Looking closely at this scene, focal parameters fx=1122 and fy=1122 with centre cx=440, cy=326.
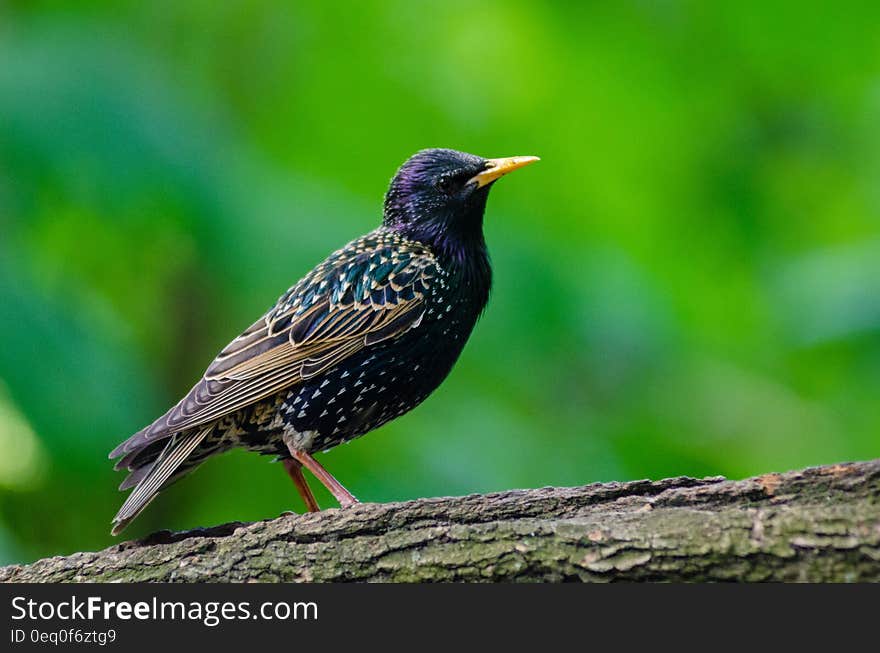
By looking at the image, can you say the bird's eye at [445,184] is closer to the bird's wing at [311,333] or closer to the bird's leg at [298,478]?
the bird's wing at [311,333]

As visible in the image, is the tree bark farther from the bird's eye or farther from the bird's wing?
the bird's eye

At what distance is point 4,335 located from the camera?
186 inches

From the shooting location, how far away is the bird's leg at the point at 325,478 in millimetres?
4520

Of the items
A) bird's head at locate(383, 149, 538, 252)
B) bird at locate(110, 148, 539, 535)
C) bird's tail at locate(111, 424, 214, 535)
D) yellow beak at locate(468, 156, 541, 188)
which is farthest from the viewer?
bird's head at locate(383, 149, 538, 252)

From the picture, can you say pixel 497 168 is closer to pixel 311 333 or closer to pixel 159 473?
pixel 311 333

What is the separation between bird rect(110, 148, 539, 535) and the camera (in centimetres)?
448

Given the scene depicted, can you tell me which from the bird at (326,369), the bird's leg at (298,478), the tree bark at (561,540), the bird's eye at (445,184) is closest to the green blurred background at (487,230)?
the bird's leg at (298,478)

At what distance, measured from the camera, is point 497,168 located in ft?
15.9

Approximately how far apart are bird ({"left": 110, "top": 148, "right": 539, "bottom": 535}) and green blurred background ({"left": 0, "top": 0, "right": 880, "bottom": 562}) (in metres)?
0.52

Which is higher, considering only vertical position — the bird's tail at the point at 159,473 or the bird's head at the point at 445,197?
the bird's head at the point at 445,197

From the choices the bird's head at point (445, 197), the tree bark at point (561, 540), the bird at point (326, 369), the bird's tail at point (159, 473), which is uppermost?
the bird's head at point (445, 197)

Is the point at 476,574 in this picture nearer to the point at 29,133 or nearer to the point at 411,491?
the point at 411,491

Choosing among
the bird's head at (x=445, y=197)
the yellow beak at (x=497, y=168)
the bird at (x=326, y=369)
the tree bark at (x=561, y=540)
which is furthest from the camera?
the bird's head at (x=445, y=197)

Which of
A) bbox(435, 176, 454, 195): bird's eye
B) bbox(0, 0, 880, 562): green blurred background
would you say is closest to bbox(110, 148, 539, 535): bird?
bbox(435, 176, 454, 195): bird's eye
